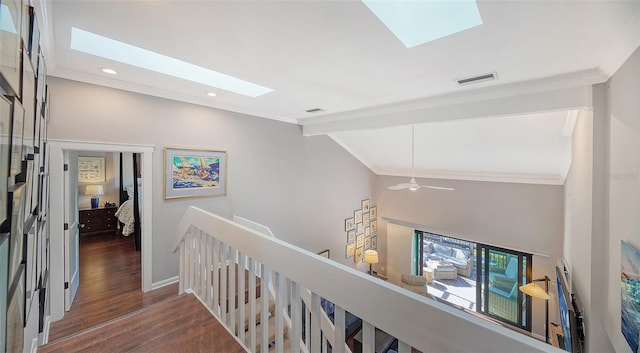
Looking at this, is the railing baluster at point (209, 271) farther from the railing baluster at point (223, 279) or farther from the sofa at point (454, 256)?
the sofa at point (454, 256)

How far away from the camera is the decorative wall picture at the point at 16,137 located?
31.1 inches

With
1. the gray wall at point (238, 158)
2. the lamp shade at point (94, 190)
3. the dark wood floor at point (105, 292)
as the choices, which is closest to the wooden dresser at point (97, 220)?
the lamp shade at point (94, 190)

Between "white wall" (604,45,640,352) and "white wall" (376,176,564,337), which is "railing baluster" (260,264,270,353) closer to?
"white wall" (604,45,640,352)

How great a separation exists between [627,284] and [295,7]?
268 cm

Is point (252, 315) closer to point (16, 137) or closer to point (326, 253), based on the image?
point (16, 137)

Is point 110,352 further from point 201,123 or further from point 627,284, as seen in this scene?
point 627,284

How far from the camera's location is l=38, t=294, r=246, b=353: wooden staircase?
160cm

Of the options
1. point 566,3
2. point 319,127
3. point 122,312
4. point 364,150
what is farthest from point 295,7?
point 364,150

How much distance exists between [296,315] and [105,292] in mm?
3316

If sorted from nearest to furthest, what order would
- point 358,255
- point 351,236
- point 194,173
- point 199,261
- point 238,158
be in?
point 199,261 < point 194,173 < point 238,158 < point 351,236 < point 358,255

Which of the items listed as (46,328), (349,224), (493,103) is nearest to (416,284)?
(349,224)

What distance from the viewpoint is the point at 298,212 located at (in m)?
5.03

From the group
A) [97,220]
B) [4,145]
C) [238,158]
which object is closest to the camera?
[4,145]

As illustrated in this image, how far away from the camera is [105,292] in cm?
310
